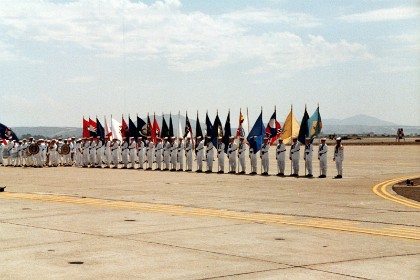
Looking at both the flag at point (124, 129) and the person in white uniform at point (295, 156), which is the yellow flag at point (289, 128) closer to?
the person in white uniform at point (295, 156)

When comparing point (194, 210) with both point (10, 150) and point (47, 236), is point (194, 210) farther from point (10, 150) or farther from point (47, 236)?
point (10, 150)

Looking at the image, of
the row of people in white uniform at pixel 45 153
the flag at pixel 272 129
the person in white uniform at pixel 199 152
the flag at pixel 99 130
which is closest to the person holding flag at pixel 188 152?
the person in white uniform at pixel 199 152

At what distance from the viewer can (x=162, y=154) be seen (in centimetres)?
3772

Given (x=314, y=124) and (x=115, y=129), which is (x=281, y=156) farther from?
(x=115, y=129)

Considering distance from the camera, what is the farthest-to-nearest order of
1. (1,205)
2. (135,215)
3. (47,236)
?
(1,205), (135,215), (47,236)

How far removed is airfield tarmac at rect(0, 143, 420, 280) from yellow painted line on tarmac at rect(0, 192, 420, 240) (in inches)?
0.8

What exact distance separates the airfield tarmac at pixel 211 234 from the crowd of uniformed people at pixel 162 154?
7418 millimetres

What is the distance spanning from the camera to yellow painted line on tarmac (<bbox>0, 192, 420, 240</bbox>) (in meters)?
12.9

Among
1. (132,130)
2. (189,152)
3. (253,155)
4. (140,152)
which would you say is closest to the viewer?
(253,155)

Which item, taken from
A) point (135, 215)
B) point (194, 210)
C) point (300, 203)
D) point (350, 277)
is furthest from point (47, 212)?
point (350, 277)

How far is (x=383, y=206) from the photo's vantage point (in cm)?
1702

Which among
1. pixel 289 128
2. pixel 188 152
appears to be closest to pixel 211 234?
pixel 289 128

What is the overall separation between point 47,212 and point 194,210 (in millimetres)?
3478

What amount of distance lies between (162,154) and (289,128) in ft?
26.7
